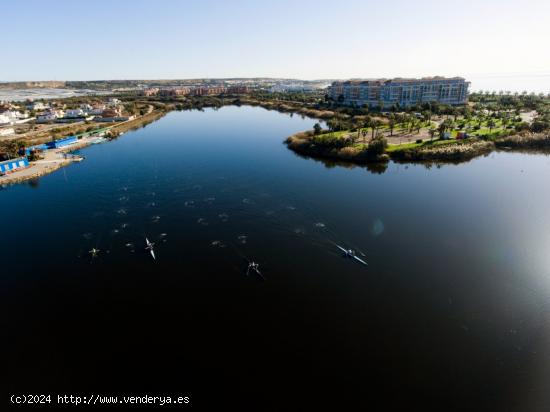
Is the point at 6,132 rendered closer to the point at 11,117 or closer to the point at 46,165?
the point at 11,117

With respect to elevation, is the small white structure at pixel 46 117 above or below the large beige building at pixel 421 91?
below

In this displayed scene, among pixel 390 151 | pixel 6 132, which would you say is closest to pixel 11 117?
pixel 6 132

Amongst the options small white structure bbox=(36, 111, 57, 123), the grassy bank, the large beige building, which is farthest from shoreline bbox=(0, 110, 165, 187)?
the large beige building

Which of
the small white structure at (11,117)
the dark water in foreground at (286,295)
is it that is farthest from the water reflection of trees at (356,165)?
the small white structure at (11,117)

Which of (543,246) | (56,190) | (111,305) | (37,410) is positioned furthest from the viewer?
(56,190)

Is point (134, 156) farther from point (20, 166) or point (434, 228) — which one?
point (434, 228)

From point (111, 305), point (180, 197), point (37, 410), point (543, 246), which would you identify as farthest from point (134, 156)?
point (543, 246)

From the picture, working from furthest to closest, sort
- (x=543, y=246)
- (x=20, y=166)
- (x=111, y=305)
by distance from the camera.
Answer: (x=20, y=166)
(x=543, y=246)
(x=111, y=305)

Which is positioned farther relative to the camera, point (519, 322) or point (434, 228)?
point (434, 228)

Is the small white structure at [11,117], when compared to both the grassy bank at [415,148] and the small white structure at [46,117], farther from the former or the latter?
the grassy bank at [415,148]
